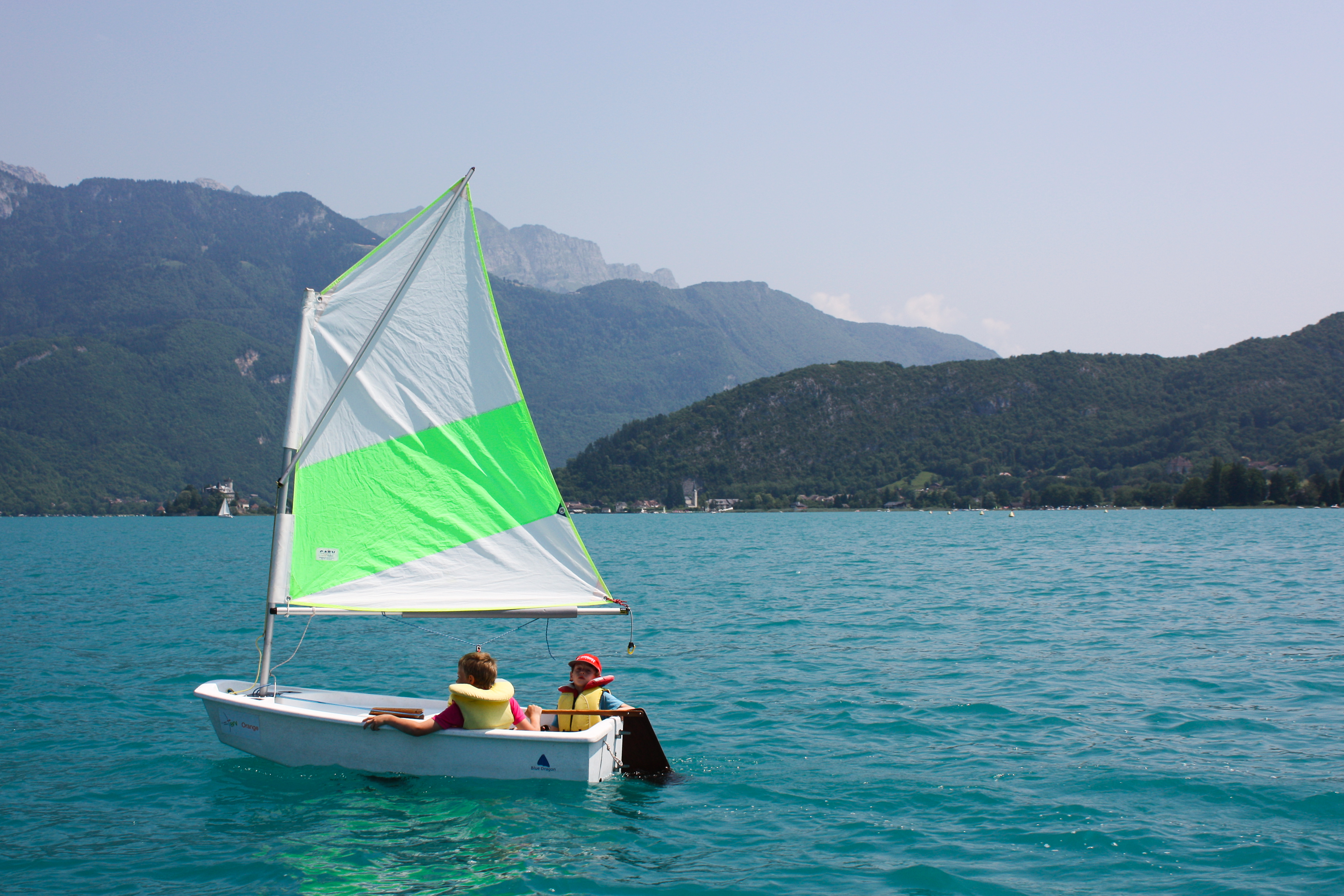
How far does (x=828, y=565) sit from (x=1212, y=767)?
37.7m

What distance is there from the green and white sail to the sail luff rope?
0.02 metres

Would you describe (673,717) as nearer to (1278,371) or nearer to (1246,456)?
(1246,456)

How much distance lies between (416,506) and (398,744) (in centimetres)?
288

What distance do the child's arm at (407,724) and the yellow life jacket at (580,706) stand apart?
1.49m

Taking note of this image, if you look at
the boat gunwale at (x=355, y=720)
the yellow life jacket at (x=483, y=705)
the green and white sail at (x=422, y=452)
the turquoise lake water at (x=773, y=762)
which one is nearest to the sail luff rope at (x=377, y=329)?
the green and white sail at (x=422, y=452)

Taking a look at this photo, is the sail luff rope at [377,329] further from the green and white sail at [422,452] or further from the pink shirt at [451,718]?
the pink shirt at [451,718]

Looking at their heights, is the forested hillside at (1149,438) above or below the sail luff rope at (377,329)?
above

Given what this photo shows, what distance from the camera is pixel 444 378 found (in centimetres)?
1171

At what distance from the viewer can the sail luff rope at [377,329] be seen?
35.7ft

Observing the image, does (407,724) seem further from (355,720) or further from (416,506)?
(416,506)

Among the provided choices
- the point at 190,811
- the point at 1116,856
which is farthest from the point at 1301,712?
the point at 190,811

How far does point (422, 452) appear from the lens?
11539 mm

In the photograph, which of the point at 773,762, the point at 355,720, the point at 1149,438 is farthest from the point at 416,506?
the point at 1149,438

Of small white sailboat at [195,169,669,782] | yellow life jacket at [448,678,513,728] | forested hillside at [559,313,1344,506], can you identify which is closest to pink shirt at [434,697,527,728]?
yellow life jacket at [448,678,513,728]
